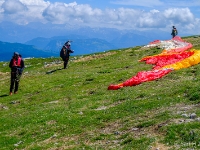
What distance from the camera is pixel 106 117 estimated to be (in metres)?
19.1

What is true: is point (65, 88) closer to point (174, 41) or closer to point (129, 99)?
point (129, 99)

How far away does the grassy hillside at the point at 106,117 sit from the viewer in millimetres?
13820

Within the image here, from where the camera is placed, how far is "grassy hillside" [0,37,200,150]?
13820mm

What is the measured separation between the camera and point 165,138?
13062mm

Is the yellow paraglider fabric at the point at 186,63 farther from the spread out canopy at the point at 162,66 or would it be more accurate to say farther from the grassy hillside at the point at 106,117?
the grassy hillside at the point at 106,117

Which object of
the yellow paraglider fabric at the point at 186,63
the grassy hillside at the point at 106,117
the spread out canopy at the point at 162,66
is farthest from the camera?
the yellow paraglider fabric at the point at 186,63

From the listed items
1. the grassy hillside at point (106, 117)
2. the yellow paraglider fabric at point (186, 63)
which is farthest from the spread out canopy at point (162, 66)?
the grassy hillside at point (106, 117)

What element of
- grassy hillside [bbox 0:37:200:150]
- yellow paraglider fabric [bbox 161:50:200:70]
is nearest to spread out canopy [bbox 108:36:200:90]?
yellow paraglider fabric [bbox 161:50:200:70]

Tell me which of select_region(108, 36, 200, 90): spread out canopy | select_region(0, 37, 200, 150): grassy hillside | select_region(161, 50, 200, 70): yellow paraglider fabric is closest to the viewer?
select_region(0, 37, 200, 150): grassy hillside

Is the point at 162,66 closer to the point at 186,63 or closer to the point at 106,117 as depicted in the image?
the point at 186,63

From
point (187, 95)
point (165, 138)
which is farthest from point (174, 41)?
point (165, 138)

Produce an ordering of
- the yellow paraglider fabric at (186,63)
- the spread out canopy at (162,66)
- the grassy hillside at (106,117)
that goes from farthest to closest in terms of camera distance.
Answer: the yellow paraglider fabric at (186,63) → the spread out canopy at (162,66) → the grassy hillside at (106,117)

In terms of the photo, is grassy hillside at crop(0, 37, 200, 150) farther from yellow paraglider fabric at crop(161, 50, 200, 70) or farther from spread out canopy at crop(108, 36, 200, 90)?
yellow paraglider fabric at crop(161, 50, 200, 70)

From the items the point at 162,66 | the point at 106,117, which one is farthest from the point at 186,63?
the point at 106,117
